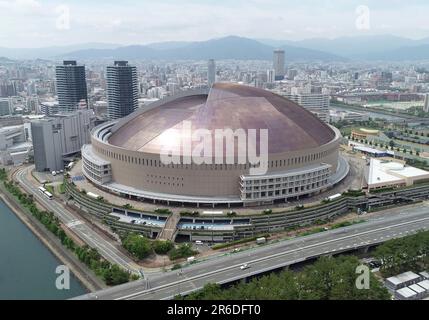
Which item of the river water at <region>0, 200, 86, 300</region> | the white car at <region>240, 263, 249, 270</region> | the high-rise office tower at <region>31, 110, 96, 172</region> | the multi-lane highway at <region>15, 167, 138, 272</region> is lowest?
the river water at <region>0, 200, 86, 300</region>

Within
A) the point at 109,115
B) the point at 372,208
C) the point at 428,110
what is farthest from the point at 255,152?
the point at 428,110

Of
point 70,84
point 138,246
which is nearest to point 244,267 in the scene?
point 138,246

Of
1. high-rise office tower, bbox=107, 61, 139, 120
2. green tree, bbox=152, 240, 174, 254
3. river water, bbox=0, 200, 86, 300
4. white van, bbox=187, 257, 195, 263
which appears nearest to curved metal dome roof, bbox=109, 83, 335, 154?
green tree, bbox=152, 240, 174, 254

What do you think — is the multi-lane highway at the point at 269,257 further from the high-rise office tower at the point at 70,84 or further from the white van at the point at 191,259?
the high-rise office tower at the point at 70,84

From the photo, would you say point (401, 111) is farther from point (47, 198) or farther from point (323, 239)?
point (47, 198)

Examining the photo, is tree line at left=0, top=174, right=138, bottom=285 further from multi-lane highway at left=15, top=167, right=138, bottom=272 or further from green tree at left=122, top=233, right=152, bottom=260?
green tree at left=122, top=233, right=152, bottom=260

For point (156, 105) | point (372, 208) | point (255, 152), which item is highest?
point (156, 105)
